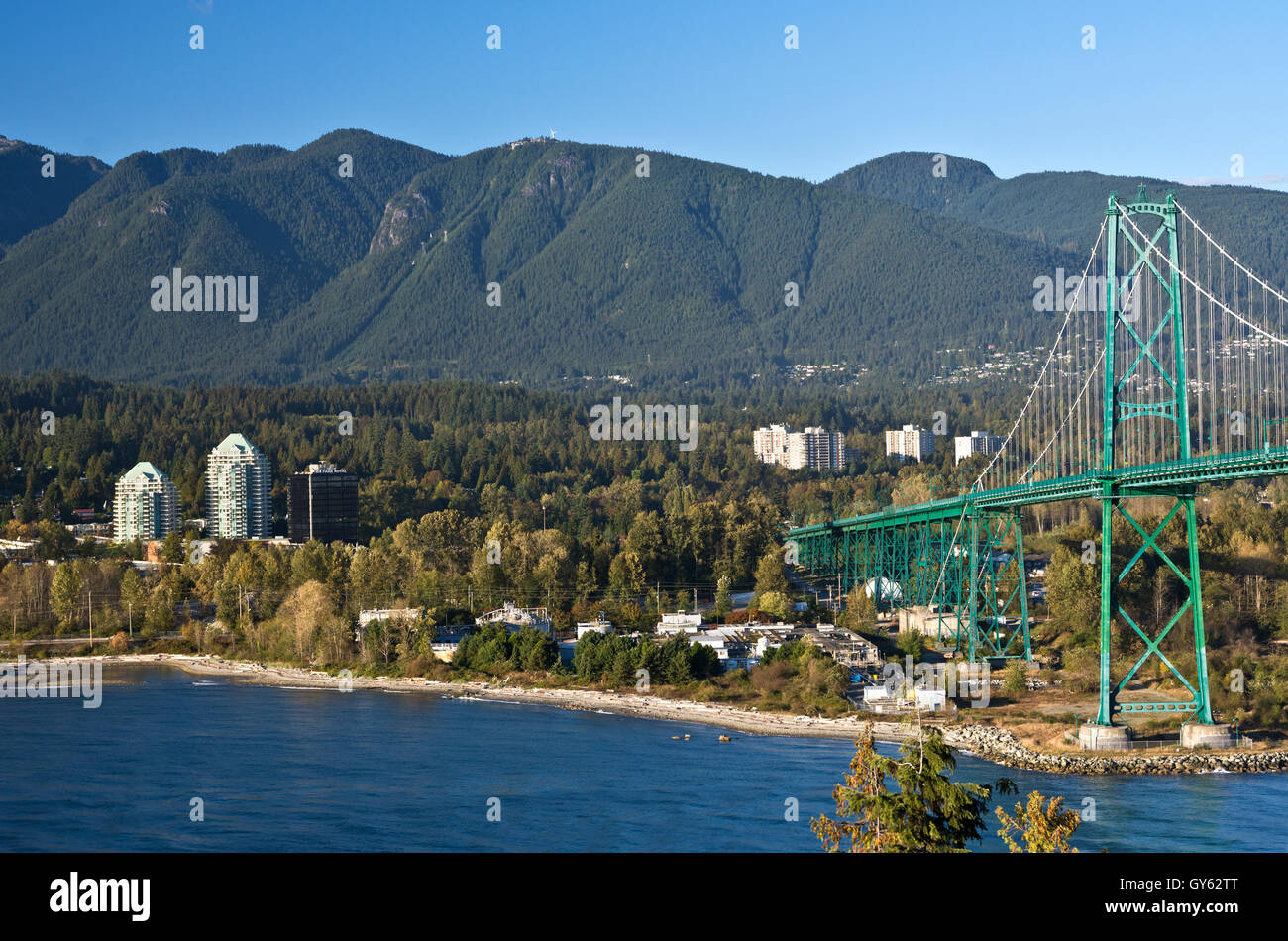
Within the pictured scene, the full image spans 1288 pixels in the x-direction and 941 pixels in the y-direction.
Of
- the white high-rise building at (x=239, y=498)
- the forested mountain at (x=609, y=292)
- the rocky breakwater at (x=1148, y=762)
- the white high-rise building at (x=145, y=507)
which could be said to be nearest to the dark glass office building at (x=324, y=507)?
the white high-rise building at (x=239, y=498)

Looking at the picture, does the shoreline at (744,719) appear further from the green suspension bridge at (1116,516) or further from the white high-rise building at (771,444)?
the white high-rise building at (771,444)

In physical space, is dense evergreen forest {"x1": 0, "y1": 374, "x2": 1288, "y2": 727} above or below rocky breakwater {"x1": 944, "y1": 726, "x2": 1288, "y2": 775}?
above

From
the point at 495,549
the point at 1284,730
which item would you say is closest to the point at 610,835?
the point at 1284,730

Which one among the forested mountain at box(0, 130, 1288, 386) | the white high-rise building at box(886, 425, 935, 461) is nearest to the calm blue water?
the white high-rise building at box(886, 425, 935, 461)

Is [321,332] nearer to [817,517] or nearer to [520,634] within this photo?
[817,517]

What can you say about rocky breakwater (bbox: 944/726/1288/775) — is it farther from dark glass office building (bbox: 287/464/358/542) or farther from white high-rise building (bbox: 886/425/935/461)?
white high-rise building (bbox: 886/425/935/461)

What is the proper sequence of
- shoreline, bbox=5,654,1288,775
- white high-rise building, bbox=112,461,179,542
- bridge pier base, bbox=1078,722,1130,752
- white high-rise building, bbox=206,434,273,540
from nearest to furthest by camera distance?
shoreline, bbox=5,654,1288,775
bridge pier base, bbox=1078,722,1130,752
white high-rise building, bbox=112,461,179,542
white high-rise building, bbox=206,434,273,540

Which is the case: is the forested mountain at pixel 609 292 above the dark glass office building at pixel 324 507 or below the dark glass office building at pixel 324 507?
above
